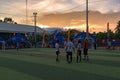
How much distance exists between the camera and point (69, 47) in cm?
2367

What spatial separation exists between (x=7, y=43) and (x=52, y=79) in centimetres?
6396

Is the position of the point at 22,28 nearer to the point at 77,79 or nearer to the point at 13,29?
the point at 13,29

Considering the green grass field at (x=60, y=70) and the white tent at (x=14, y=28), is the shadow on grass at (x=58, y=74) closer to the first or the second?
the green grass field at (x=60, y=70)

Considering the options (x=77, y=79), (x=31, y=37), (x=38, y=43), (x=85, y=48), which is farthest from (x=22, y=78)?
(x=31, y=37)

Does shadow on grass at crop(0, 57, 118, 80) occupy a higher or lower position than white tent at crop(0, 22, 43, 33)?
lower

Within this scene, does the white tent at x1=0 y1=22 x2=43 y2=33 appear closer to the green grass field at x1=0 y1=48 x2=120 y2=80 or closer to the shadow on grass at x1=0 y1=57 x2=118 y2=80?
the green grass field at x1=0 y1=48 x2=120 y2=80

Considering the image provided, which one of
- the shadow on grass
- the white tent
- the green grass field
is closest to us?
the shadow on grass

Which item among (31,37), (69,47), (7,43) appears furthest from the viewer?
(31,37)

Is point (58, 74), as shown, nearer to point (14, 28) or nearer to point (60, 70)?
point (60, 70)

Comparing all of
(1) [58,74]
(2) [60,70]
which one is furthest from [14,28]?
(1) [58,74]

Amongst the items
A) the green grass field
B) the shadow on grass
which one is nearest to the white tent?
the green grass field

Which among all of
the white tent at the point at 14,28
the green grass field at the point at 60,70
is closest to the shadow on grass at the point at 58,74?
the green grass field at the point at 60,70

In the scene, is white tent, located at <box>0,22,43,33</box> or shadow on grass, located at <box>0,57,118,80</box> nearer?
shadow on grass, located at <box>0,57,118,80</box>

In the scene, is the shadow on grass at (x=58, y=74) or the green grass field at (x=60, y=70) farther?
the green grass field at (x=60, y=70)
